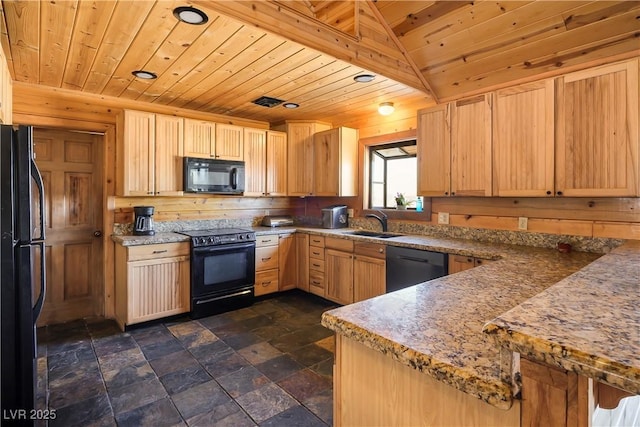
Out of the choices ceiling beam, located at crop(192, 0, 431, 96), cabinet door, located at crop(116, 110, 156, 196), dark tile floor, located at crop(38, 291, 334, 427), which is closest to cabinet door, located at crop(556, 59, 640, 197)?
ceiling beam, located at crop(192, 0, 431, 96)

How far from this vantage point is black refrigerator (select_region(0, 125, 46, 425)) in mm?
1632

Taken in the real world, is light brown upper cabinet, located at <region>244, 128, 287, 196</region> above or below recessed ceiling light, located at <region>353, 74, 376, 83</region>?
below

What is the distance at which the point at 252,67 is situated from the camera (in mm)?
2648

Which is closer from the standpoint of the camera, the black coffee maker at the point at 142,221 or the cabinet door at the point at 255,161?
the black coffee maker at the point at 142,221

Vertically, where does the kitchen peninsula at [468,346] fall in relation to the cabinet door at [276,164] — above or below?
below

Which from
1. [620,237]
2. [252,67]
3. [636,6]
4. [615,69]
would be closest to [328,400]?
[620,237]

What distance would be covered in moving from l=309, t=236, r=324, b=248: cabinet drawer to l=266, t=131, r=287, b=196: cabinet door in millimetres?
790

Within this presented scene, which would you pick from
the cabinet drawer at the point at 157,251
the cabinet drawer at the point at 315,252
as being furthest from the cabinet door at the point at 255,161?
the cabinet drawer at the point at 157,251

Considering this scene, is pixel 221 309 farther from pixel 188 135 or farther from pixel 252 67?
pixel 252 67

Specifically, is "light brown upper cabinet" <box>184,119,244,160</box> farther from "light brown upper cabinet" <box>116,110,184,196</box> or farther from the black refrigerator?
the black refrigerator

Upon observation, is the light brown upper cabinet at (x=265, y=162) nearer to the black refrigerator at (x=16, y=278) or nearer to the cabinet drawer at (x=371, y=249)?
the cabinet drawer at (x=371, y=249)

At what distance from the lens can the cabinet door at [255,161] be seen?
409 centimetres

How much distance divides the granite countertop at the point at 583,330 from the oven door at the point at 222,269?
3136mm

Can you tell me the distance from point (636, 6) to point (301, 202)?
389 centimetres
